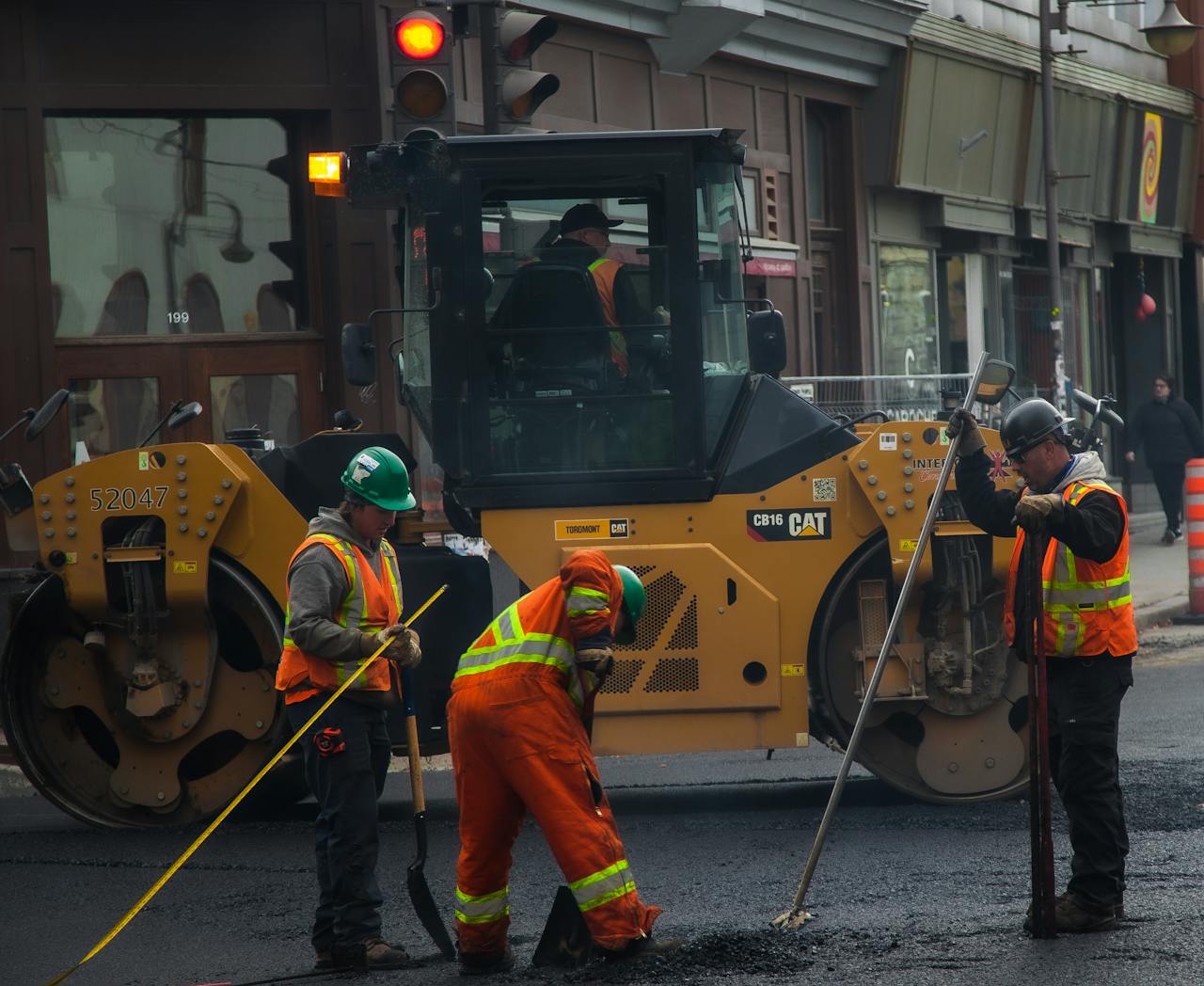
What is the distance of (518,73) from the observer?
32.0 feet

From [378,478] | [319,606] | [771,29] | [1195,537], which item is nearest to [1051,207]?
[771,29]

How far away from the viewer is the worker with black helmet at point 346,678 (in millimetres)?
6090

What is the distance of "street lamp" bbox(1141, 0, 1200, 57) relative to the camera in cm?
1891

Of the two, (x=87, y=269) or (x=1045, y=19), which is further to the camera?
(x=1045, y=19)

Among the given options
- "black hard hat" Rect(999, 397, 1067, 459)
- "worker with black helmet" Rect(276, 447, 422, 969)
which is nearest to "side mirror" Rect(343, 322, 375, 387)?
"worker with black helmet" Rect(276, 447, 422, 969)

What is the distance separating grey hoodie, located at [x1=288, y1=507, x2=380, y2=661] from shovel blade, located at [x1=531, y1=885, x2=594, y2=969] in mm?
1009

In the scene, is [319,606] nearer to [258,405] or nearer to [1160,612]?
[258,405]

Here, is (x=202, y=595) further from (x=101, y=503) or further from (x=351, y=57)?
(x=351, y=57)

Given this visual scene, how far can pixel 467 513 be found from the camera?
8320mm

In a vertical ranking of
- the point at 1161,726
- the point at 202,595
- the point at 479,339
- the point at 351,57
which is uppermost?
the point at 351,57

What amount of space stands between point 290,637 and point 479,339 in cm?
222

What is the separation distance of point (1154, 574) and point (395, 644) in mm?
13005

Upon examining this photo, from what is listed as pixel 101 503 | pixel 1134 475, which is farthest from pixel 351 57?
pixel 1134 475

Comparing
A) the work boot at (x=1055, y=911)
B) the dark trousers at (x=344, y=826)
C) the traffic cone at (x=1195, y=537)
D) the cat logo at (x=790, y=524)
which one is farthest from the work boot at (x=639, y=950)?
the traffic cone at (x=1195, y=537)
